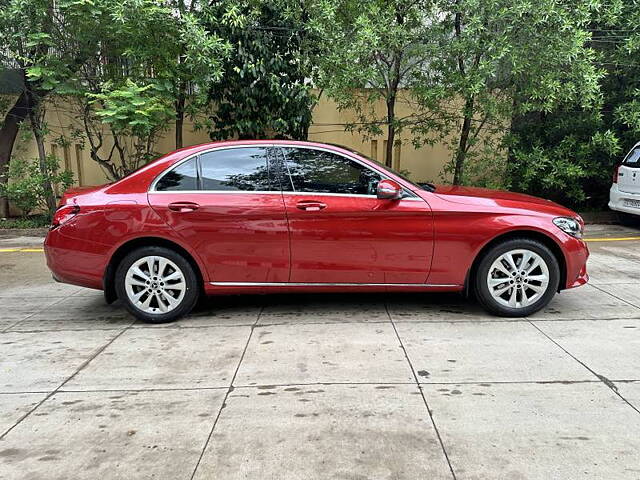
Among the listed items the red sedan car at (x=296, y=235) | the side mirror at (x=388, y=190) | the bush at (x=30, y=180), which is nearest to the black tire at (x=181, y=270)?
the red sedan car at (x=296, y=235)

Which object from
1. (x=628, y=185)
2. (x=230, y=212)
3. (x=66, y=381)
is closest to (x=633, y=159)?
(x=628, y=185)

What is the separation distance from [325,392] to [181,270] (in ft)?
6.55

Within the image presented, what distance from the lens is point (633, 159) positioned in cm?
897

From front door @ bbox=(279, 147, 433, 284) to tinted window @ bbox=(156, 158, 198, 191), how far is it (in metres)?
0.87

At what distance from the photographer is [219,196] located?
4594 mm

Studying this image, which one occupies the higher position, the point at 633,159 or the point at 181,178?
the point at 633,159

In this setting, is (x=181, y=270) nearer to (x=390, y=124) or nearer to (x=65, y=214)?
(x=65, y=214)

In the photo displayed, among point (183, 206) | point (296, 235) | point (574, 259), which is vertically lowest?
point (574, 259)

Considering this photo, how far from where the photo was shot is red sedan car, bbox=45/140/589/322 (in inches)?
179

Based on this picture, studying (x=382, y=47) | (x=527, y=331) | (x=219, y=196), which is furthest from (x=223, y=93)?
(x=527, y=331)

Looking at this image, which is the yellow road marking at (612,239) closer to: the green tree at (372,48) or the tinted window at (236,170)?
the green tree at (372,48)

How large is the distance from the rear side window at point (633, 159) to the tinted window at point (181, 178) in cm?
809

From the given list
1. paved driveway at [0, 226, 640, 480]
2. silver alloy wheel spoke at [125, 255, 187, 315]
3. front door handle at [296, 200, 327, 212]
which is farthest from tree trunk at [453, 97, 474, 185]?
silver alloy wheel spoke at [125, 255, 187, 315]

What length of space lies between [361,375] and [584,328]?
2286mm
